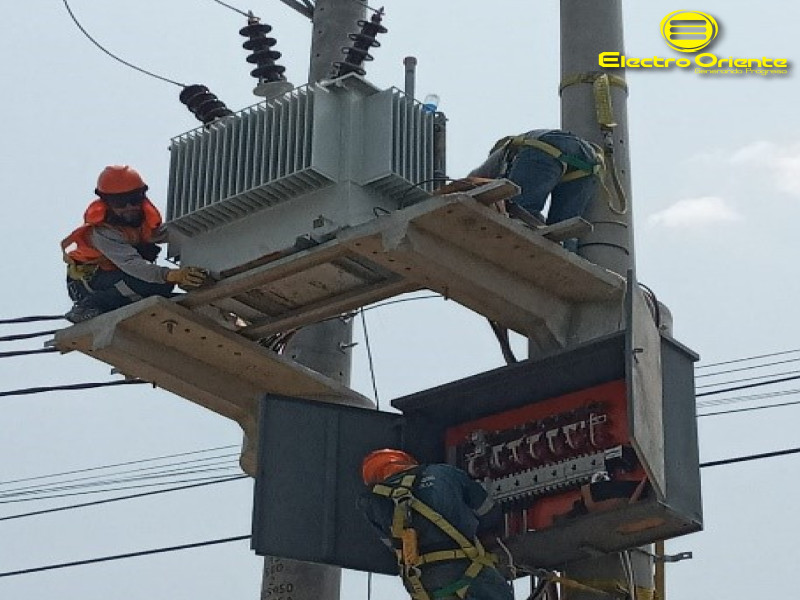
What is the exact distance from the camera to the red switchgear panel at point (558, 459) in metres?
11.0

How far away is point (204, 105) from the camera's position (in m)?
12.5

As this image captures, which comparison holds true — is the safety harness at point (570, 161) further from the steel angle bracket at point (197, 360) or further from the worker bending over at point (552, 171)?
the steel angle bracket at point (197, 360)

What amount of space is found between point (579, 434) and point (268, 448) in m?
1.97

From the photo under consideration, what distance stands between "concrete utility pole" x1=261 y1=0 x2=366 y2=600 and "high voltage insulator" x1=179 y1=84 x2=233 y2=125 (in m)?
1.20

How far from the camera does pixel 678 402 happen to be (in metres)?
11.0

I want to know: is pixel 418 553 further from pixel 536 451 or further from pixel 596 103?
pixel 596 103

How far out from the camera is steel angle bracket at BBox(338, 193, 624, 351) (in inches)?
423

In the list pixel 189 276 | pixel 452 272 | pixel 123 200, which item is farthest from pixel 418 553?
pixel 123 200

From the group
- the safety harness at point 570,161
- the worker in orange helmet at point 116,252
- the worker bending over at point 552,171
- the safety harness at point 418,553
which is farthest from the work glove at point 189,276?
the safety harness at point 570,161

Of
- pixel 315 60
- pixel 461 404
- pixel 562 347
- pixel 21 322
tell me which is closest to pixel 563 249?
pixel 562 347

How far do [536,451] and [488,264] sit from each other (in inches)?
45.2

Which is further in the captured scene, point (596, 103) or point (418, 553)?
point (596, 103)

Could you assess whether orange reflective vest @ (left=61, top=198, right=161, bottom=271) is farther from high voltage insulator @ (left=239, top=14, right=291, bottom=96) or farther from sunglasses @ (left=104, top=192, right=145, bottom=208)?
high voltage insulator @ (left=239, top=14, right=291, bottom=96)

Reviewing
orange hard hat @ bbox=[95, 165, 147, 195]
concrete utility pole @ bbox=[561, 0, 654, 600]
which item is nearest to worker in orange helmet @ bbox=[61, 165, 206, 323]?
orange hard hat @ bbox=[95, 165, 147, 195]
